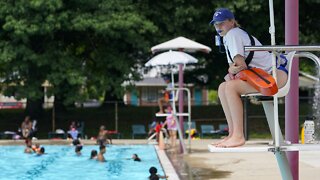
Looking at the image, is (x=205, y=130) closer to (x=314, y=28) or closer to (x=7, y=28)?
(x=314, y=28)

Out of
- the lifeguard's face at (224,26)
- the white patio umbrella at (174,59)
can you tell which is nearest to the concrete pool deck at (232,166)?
the white patio umbrella at (174,59)

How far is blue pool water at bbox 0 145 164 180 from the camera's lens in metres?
12.8

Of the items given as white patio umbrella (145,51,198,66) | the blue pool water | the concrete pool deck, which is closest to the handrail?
the concrete pool deck

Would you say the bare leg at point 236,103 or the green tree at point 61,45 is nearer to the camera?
the bare leg at point 236,103

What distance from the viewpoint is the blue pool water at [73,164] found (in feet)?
41.8

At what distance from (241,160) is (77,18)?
1055 centimetres

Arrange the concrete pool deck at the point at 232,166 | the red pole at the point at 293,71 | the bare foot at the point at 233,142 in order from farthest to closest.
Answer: the concrete pool deck at the point at 232,166
the red pole at the point at 293,71
the bare foot at the point at 233,142

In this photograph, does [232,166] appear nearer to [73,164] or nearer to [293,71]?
[73,164]

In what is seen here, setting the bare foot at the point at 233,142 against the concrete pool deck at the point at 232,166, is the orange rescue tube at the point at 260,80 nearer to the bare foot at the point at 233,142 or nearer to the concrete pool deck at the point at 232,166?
the bare foot at the point at 233,142

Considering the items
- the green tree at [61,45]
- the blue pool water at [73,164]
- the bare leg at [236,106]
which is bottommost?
the blue pool water at [73,164]

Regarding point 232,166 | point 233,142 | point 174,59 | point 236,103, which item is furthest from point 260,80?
point 174,59

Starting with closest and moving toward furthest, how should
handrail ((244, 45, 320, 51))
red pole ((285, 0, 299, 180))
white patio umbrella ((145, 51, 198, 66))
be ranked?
handrail ((244, 45, 320, 51)), red pole ((285, 0, 299, 180)), white patio umbrella ((145, 51, 198, 66))

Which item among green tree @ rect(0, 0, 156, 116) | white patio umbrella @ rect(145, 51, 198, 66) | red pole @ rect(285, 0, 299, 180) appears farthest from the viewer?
green tree @ rect(0, 0, 156, 116)

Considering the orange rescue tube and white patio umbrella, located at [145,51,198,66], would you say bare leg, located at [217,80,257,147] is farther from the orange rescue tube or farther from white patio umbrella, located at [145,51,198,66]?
white patio umbrella, located at [145,51,198,66]
